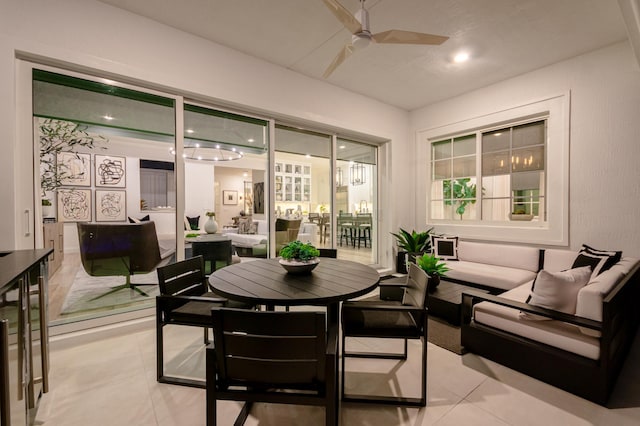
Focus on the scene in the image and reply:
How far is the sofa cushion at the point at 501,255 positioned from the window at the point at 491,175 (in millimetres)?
517

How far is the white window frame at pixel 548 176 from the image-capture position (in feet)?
11.5

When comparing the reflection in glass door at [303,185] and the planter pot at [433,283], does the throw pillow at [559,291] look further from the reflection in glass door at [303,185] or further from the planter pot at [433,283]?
the reflection in glass door at [303,185]

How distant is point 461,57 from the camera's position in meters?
3.42

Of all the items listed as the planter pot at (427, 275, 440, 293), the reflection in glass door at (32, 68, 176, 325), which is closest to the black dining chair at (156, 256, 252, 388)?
the reflection in glass door at (32, 68, 176, 325)

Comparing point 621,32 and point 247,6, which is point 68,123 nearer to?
point 247,6

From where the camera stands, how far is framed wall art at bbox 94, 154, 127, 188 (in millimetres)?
2752

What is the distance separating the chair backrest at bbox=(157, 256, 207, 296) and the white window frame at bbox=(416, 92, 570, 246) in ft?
12.8

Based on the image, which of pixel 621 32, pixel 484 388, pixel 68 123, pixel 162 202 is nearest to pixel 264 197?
pixel 162 202

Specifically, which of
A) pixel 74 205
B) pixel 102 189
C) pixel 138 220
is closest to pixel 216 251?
pixel 138 220

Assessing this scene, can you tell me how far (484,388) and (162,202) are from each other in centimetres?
326

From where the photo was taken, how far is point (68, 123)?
2.56 meters

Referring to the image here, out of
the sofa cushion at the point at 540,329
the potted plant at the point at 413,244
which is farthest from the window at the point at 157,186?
the potted plant at the point at 413,244

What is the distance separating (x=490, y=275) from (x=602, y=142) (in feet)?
6.38

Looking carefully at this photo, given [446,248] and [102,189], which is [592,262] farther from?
[102,189]
